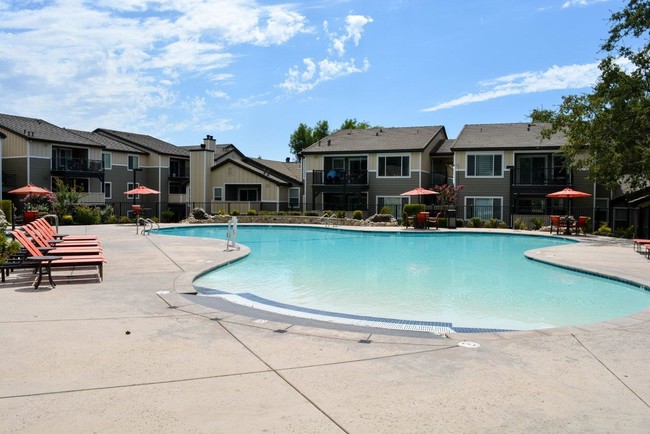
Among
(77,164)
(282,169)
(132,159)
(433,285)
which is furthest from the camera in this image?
(282,169)

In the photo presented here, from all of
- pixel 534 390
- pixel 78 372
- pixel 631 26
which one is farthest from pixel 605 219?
pixel 78 372

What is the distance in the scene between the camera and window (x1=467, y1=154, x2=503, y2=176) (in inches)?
1352

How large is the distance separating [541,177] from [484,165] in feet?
11.9

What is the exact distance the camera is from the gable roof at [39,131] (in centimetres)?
3609

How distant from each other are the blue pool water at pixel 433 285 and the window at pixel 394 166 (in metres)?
16.6

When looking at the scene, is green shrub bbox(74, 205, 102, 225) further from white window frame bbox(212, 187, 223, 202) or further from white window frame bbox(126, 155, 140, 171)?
white window frame bbox(126, 155, 140, 171)

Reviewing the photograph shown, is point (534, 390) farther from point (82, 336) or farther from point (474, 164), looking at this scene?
point (474, 164)

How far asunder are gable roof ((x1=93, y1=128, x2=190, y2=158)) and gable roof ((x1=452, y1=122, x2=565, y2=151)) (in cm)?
2530

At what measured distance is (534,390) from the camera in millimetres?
4430

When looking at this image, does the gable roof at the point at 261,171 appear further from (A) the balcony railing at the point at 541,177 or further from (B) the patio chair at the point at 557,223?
(B) the patio chair at the point at 557,223

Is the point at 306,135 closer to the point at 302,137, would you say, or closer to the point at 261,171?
the point at 302,137

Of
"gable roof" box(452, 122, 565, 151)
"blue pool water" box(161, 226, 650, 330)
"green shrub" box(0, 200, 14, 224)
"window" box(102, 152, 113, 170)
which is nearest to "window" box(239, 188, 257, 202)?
"window" box(102, 152, 113, 170)

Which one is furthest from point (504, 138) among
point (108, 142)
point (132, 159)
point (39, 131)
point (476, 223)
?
point (39, 131)

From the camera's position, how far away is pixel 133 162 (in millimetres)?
44438
